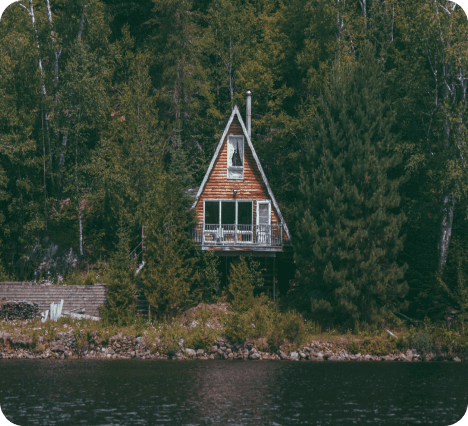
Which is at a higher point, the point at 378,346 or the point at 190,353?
the point at 378,346

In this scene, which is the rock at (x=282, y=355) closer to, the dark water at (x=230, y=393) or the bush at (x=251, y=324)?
the bush at (x=251, y=324)

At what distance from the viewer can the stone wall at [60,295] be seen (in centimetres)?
3962

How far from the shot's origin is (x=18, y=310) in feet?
129

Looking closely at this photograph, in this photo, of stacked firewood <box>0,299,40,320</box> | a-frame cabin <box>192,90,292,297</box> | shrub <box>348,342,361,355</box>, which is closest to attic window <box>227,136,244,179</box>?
a-frame cabin <box>192,90,292,297</box>

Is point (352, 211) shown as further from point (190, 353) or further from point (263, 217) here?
point (190, 353)

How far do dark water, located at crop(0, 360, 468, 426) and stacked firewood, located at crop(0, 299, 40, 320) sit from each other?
4.74m

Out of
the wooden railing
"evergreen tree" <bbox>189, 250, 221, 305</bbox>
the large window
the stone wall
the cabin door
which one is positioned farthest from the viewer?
the large window

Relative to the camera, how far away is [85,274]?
4500 centimetres

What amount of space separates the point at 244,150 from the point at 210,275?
324 inches

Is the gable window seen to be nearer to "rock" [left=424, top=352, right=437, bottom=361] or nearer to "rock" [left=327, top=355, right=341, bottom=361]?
"rock" [left=327, top=355, right=341, bottom=361]

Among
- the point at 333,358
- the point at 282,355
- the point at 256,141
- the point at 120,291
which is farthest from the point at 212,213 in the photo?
the point at 333,358

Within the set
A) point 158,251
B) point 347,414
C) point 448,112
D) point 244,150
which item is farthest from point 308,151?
point 347,414

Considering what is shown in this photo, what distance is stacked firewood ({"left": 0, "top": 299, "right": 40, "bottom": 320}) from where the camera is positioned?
39281 millimetres

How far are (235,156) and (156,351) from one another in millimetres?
13349
